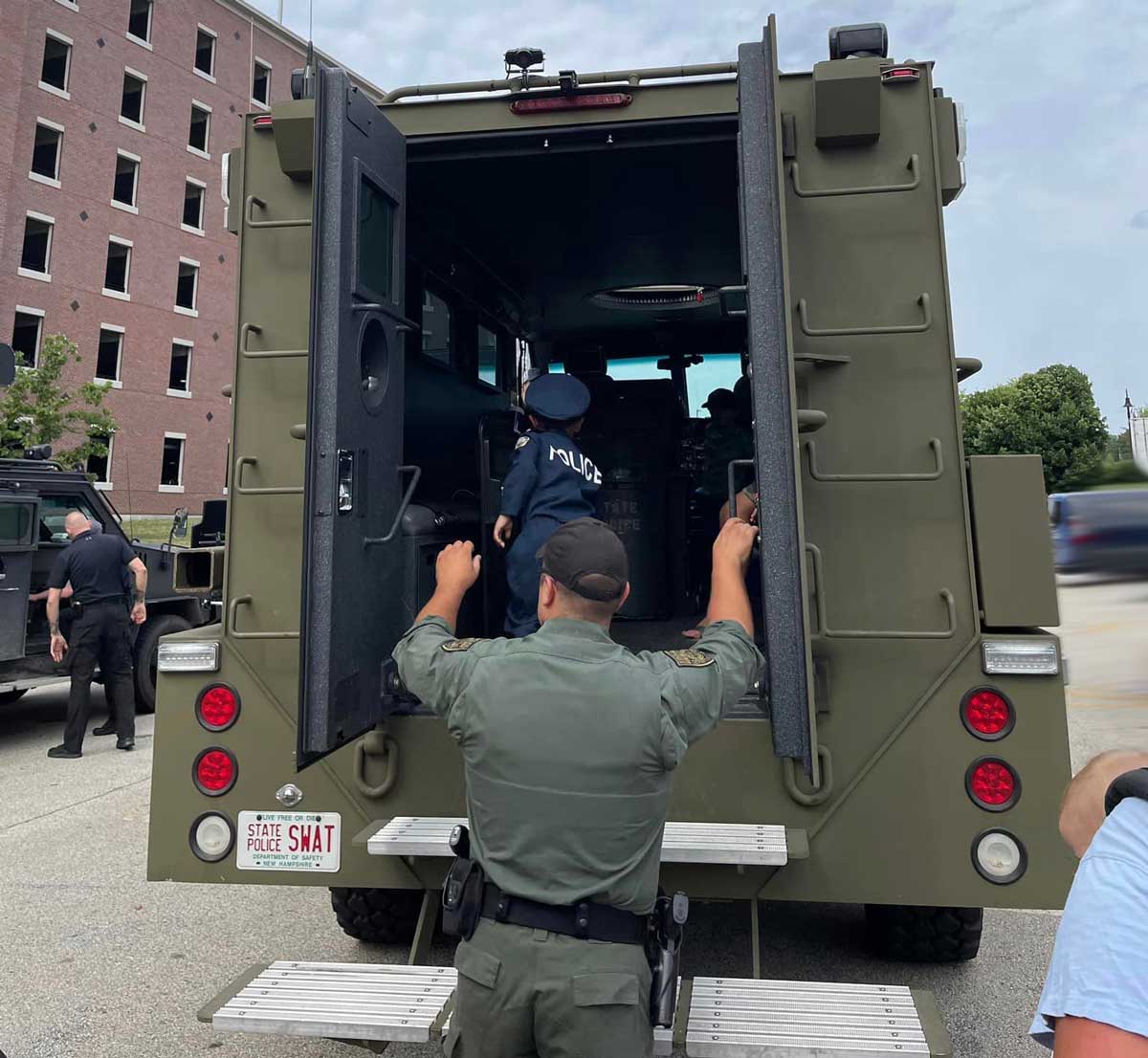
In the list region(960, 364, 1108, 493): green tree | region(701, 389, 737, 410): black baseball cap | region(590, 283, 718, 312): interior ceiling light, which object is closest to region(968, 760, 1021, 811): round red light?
region(960, 364, 1108, 493): green tree

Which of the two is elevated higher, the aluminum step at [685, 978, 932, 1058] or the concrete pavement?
the aluminum step at [685, 978, 932, 1058]

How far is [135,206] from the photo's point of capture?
93.4ft

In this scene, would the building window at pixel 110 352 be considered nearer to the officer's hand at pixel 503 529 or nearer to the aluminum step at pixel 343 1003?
the officer's hand at pixel 503 529

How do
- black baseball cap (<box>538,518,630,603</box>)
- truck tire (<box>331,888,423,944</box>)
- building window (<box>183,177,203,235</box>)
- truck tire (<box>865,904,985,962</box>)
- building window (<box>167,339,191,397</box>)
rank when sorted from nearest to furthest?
black baseball cap (<box>538,518,630,603</box>) < truck tire (<box>865,904,985,962</box>) < truck tire (<box>331,888,423,944</box>) < building window (<box>167,339,191,397</box>) < building window (<box>183,177,203,235</box>)

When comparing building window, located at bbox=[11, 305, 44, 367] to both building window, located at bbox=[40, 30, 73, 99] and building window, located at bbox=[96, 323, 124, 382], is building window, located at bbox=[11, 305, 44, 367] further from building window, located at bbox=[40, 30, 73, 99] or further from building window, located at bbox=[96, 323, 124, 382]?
building window, located at bbox=[40, 30, 73, 99]

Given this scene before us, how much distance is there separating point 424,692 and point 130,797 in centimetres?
480

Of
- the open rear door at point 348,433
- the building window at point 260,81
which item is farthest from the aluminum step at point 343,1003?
the building window at point 260,81

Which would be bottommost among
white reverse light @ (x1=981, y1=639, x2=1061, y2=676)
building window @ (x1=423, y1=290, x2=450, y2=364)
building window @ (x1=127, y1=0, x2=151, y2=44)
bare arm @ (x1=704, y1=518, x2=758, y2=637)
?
white reverse light @ (x1=981, y1=639, x2=1061, y2=676)

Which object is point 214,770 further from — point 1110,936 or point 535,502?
point 1110,936

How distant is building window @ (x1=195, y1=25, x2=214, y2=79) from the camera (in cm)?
3092

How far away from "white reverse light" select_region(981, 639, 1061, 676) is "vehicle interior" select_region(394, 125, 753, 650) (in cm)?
182

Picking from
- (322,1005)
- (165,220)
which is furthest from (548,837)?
(165,220)

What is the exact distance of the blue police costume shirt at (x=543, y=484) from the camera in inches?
149

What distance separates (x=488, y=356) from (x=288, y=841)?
3.36 m
